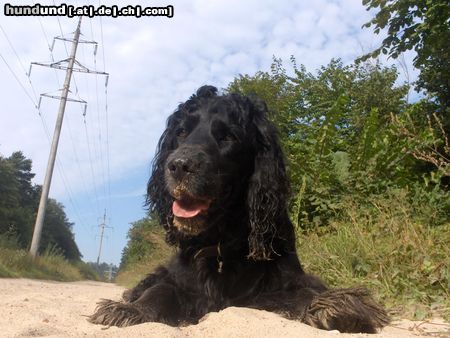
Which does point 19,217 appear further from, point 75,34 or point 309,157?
point 309,157

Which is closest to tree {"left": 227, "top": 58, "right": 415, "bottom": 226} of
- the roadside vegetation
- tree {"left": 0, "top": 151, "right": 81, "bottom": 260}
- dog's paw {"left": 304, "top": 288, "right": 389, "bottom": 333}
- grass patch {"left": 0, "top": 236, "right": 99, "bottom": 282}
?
the roadside vegetation

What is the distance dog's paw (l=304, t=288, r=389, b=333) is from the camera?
9.16 feet

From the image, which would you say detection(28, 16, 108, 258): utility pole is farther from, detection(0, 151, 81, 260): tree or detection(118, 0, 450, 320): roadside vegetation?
detection(118, 0, 450, 320): roadside vegetation

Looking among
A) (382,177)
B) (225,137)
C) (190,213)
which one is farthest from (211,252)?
(382,177)

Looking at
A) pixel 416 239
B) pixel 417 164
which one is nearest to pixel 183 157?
pixel 416 239

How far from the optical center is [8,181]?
1939 inches

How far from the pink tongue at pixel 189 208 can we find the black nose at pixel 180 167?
24 centimetres

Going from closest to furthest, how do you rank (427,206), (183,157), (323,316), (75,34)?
(323,316) < (183,157) < (427,206) < (75,34)

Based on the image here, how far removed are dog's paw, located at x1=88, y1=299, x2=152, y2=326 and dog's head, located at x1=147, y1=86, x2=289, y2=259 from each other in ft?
1.94

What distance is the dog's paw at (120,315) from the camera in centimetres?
286

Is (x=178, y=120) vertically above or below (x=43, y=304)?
above

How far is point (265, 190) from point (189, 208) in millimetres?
593

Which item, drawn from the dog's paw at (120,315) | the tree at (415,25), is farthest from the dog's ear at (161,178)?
the tree at (415,25)

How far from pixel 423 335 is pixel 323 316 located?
0.66 meters
